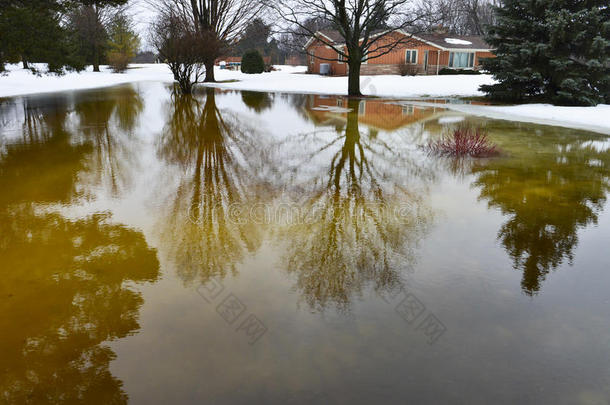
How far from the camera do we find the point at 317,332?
3650 mm

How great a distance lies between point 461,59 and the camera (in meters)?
49.4

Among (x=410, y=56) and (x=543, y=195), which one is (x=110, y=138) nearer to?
(x=543, y=195)

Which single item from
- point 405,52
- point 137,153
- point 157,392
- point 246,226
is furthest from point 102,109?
point 405,52

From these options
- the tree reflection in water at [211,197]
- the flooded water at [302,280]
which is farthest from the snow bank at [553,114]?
the tree reflection in water at [211,197]

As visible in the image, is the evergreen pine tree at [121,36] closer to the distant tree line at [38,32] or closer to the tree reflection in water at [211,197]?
the distant tree line at [38,32]

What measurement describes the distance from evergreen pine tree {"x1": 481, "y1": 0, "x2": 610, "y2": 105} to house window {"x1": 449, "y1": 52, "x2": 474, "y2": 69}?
27917 mm

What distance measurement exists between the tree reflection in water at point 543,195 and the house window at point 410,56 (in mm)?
36329

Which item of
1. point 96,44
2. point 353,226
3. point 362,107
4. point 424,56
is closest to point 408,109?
point 362,107

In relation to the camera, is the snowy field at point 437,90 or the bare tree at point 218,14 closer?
the snowy field at point 437,90

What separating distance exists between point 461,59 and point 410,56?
626 cm

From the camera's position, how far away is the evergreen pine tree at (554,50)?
1922 centimetres

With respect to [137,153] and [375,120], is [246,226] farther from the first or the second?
[375,120]

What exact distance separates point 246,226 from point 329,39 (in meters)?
48.0

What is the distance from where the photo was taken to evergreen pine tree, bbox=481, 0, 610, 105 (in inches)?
757
